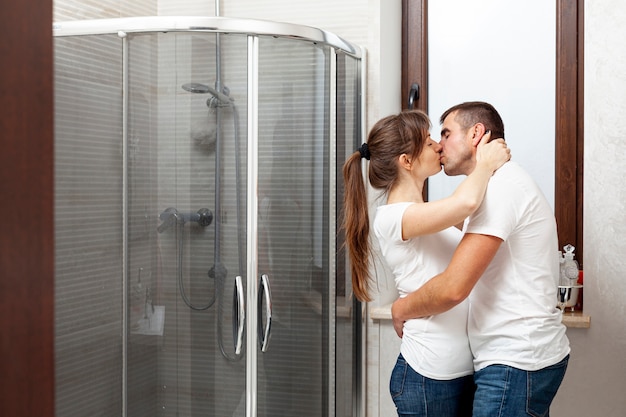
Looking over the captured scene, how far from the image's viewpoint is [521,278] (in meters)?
1.38

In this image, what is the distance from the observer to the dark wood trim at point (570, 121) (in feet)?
7.64

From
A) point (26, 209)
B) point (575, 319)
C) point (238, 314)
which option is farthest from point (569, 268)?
point (26, 209)

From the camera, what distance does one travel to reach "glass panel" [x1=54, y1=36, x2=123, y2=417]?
1.77 meters

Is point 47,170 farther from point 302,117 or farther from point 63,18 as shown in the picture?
point 63,18

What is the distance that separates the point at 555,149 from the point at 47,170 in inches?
90.1

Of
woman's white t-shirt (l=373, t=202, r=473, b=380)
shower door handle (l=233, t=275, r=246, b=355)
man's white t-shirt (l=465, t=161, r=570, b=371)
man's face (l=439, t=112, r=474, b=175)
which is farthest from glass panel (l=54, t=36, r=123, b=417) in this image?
man's white t-shirt (l=465, t=161, r=570, b=371)

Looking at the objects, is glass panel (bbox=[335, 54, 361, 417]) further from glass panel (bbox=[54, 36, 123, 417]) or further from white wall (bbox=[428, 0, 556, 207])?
glass panel (bbox=[54, 36, 123, 417])

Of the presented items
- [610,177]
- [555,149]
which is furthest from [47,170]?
[555,149]

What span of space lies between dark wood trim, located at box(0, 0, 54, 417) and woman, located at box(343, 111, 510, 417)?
3.67 feet

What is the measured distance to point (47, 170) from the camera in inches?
12.8

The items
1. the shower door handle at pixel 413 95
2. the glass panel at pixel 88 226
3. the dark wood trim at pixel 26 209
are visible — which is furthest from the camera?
the shower door handle at pixel 413 95

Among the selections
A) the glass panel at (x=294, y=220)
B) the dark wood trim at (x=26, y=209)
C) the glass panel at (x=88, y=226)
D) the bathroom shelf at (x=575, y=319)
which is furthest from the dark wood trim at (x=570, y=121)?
the dark wood trim at (x=26, y=209)

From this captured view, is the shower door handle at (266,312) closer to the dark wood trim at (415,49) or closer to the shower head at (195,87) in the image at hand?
the shower head at (195,87)

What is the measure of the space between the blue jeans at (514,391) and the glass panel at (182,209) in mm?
776
